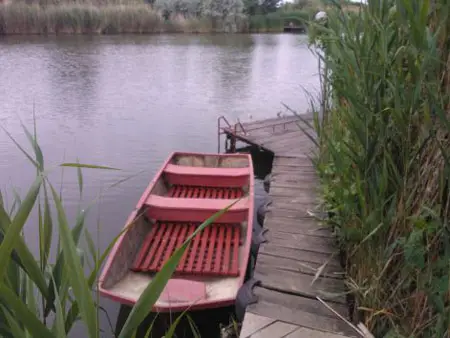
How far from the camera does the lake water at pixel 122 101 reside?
7344 millimetres

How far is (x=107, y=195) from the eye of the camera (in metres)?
6.81

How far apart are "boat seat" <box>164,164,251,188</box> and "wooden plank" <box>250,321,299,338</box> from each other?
3.37 metres

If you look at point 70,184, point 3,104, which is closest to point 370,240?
point 70,184

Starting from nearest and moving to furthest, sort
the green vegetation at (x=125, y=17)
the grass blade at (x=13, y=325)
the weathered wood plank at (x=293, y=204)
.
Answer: the grass blade at (x=13, y=325), the weathered wood plank at (x=293, y=204), the green vegetation at (x=125, y=17)

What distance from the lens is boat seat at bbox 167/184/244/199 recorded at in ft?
18.7

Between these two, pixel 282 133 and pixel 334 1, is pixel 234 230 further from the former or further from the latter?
pixel 282 133

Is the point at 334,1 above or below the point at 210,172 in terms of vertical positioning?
above

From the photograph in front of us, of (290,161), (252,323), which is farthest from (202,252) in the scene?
(290,161)

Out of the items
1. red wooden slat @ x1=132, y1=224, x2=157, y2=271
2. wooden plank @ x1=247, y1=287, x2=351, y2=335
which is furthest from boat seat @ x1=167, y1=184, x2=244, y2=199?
wooden plank @ x1=247, y1=287, x2=351, y2=335

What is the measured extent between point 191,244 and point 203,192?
5.00ft

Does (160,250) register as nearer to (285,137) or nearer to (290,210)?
(290,210)

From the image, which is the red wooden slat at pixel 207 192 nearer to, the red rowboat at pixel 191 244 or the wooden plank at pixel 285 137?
the red rowboat at pixel 191 244

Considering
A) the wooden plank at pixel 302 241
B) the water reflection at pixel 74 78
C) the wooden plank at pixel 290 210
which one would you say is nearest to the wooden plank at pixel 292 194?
the wooden plank at pixel 290 210

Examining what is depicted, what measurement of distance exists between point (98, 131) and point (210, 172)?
494cm
